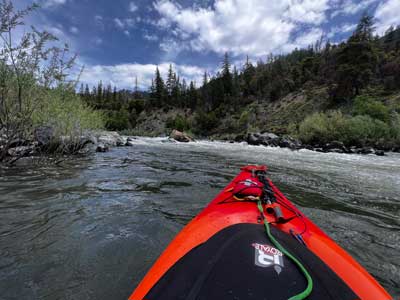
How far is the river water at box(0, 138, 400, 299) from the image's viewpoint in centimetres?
171

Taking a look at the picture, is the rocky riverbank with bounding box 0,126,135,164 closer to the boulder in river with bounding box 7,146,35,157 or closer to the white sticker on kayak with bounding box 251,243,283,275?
the boulder in river with bounding box 7,146,35,157

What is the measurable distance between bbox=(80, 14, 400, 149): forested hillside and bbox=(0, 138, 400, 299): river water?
9635mm

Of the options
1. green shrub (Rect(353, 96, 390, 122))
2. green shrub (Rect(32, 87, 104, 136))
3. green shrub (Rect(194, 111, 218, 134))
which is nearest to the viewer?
green shrub (Rect(32, 87, 104, 136))

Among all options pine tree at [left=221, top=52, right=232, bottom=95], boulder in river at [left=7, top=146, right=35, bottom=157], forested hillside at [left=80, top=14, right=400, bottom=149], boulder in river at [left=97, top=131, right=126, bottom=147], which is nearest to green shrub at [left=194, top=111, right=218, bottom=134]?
forested hillside at [left=80, top=14, right=400, bottom=149]

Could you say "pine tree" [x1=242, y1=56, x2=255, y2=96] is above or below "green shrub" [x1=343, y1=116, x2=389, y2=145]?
above

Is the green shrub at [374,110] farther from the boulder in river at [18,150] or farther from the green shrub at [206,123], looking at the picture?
the green shrub at [206,123]

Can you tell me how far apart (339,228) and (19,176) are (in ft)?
21.5

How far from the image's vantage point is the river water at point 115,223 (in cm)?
171

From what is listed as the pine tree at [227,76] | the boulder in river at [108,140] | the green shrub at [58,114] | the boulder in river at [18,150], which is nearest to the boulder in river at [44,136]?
the green shrub at [58,114]

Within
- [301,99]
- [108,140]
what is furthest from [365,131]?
[301,99]

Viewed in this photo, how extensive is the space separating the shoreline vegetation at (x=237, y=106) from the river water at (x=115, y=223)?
183 centimetres

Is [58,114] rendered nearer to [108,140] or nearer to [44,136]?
[44,136]

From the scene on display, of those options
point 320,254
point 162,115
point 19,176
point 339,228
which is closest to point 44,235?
point 320,254

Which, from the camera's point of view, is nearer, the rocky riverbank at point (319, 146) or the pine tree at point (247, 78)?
the rocky riverbank at point (319, 146)
